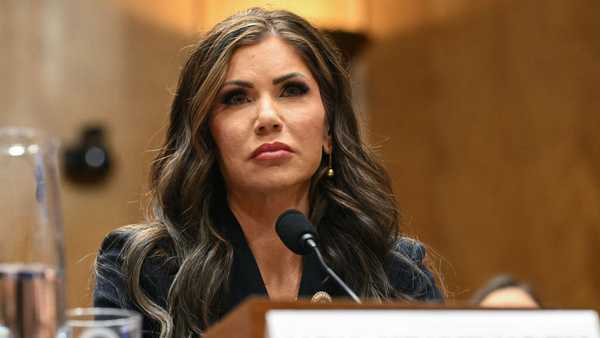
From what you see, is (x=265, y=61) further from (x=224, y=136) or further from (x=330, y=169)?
(x=330, y=169)

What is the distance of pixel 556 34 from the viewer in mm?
4707

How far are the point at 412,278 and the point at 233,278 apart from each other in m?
0.43

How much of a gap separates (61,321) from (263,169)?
129 centimetres

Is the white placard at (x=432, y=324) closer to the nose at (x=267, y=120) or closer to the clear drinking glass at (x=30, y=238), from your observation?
the clear drinking glass at (x=30, y=238)

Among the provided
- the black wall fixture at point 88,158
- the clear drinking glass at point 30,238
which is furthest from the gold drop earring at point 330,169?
the black wall fixture at point 88,158

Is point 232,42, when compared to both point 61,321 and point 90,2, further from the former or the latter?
point 90,2

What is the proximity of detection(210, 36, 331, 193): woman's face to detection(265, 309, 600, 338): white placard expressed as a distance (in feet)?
3.89

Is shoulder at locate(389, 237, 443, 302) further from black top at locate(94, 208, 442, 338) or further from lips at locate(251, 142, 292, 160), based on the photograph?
lips at locate(251, 142, 292, 160)

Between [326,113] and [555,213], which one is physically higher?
[326,113]

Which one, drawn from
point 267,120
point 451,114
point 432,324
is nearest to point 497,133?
point 451,114

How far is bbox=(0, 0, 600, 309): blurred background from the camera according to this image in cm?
457

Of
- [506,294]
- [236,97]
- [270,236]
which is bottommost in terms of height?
[506,294]

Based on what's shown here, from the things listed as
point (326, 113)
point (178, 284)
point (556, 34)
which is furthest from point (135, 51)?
point (178, 284)

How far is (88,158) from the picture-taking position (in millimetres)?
4508
